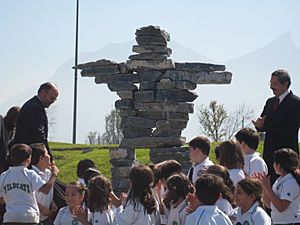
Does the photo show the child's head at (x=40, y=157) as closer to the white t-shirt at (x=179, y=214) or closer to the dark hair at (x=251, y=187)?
the white t-shirt at (x=179, y=214)

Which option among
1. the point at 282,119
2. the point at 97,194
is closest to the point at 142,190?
the point at 97,194

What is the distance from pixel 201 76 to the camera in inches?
549

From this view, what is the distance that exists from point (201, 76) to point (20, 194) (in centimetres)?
656

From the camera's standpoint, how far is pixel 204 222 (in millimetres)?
6332

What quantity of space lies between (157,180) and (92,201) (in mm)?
973

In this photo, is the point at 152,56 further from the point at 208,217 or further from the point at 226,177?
the point at 208,217

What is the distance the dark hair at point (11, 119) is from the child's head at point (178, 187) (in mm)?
3287

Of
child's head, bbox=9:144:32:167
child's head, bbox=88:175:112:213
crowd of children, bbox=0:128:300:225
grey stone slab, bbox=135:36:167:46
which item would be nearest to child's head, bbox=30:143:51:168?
crowd of children, bbox=0:128:300:225

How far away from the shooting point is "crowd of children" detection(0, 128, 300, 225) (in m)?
6.86

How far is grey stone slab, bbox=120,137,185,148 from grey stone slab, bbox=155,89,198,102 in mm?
754

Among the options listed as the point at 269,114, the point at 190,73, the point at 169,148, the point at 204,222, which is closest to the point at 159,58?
the point at 190,73

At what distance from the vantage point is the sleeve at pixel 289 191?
723 cm

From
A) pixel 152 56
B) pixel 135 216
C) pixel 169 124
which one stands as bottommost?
pixel 135 216

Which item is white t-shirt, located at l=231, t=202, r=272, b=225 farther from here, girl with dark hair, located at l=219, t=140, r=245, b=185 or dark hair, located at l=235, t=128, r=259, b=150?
dark hair, located at l=235, t=128, r=259, b=150
